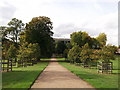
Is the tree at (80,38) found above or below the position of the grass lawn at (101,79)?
above

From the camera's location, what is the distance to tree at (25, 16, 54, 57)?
168 ft

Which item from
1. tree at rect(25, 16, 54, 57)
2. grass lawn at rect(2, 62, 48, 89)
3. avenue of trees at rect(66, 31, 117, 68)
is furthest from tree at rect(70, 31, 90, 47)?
grass lawn at rect(2, 62, 48, 89)

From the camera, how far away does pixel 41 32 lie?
5219 centimetres

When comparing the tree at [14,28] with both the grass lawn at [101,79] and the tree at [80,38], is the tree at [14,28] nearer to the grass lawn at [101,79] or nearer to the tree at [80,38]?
the tree at [80,38]

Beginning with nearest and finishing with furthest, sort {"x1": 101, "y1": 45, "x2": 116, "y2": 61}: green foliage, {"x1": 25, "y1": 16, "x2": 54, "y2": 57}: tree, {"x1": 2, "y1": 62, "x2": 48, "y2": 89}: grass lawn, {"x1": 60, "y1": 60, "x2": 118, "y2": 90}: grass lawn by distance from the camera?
{"x1": 2, "y1": 62, "x2": 48, "y2": 89}: grass lawn → {"x1": 60, "y1": 60, "x2": 118, "y2": 90}: grass lawn → {"x1": 101, "y1": 45, "x2": 116, "y2": 61}: green foliage → {"x1": 25, "y1": 16, "x2": 54, "y2": 57}: tree

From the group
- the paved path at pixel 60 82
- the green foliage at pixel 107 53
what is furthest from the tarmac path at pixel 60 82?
the green foliage at pixel 107 53

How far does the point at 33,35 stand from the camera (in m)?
50.7

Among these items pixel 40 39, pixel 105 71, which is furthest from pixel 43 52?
pixel 105 71

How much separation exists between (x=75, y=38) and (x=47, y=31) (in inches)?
666

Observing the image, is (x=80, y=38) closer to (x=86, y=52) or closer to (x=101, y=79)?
(x=86, y=52)

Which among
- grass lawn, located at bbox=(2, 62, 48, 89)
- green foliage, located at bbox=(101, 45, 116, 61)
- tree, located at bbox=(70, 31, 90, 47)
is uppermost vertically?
tree, located at bbox=(70, 31, 90, 47)

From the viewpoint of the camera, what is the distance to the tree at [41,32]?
2011 inches

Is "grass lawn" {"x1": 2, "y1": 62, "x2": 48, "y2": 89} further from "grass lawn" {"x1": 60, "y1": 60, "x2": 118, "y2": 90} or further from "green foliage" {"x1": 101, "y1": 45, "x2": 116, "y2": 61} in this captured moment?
"green foliage" {"x1": 101, "y1": 45, "x2": 116, "y2": 61}

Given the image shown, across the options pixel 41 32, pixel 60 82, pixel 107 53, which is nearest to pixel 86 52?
pixel 107 53
